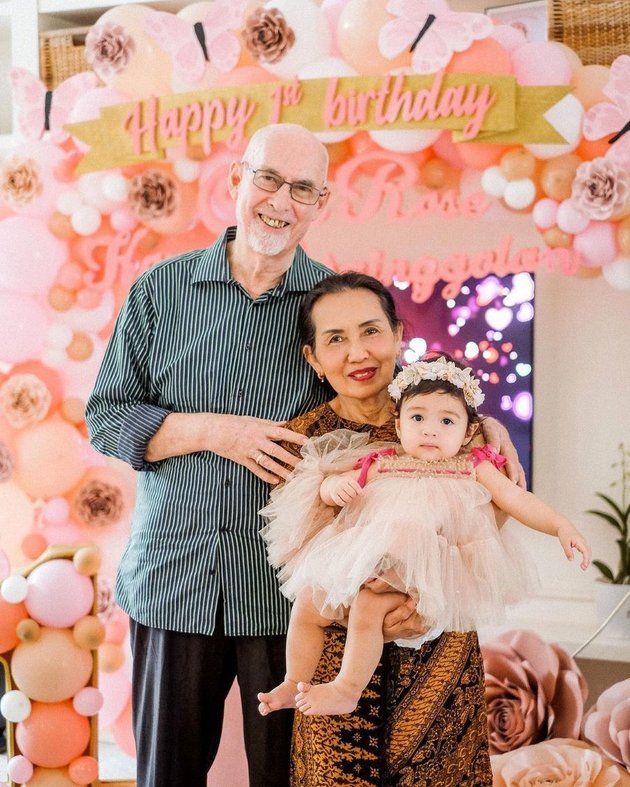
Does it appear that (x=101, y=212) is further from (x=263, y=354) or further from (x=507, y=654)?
(x=507, y=654)

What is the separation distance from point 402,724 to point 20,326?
1.95 meters

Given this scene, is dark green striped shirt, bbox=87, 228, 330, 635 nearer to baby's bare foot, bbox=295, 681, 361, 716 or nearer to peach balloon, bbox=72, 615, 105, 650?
baby's bare foot, bbox=295, 681, 361, 716

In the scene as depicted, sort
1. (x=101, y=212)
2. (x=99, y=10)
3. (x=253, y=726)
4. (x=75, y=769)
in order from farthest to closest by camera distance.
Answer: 1. (x=99, y=10)
2. (x=101, y=212)
3. (x=75, y=769)
4. (x=253, y=726)

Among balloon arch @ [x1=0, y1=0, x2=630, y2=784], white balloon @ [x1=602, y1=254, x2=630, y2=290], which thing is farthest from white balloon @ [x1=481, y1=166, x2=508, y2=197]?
white balloon @ [x1=602, y1=254, x2=630, y2=290]

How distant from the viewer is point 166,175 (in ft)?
10.2

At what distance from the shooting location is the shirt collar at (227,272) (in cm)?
214

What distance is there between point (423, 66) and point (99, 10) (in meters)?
1.51

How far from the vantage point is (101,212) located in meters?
3.19

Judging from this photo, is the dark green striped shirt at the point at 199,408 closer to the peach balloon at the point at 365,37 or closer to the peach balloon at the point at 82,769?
the peach balloon at the point at 82,769

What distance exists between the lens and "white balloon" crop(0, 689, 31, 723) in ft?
8.53

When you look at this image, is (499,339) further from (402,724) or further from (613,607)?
(402,724)

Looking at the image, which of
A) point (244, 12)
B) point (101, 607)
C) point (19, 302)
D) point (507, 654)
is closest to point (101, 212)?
point (19, 302)

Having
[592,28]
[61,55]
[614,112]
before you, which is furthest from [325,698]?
[61,55]

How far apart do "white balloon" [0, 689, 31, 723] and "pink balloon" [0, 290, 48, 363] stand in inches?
44.1
